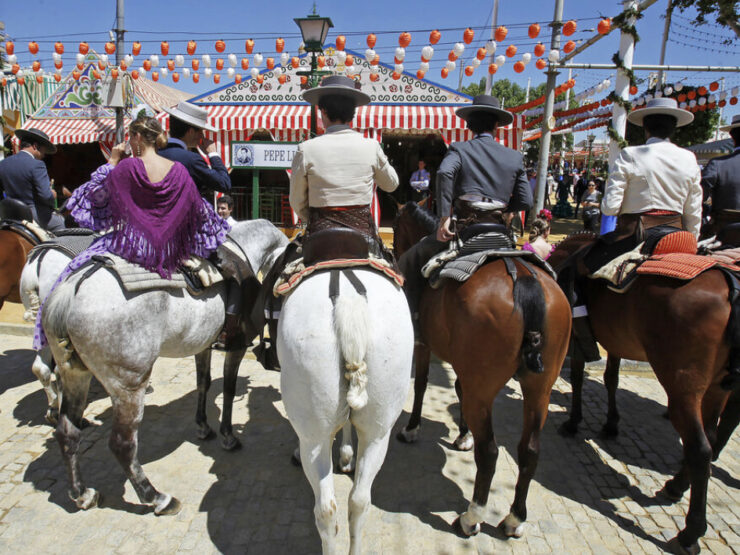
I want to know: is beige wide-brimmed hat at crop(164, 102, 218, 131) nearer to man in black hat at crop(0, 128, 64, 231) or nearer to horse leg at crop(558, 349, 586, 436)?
man in black hat at crop(0, 128, 64, 231)

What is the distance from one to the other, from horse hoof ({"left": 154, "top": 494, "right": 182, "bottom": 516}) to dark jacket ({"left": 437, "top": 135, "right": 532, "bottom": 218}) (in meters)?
2.81

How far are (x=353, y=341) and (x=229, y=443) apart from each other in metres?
2.49

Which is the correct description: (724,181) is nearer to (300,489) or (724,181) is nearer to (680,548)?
(680,548)

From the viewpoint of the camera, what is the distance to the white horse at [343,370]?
2.23 m

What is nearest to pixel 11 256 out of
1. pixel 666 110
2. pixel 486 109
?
pixel 486 109

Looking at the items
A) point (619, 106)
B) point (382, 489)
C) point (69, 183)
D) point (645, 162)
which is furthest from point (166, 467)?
point (69, 183)

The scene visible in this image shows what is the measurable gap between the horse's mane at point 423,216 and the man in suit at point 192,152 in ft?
5.94

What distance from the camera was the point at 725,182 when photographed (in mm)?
4172

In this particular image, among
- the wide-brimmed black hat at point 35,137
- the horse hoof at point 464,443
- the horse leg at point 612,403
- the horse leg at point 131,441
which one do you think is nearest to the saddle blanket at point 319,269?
the horse leg at point 131,441

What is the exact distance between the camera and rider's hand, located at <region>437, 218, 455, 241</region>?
3.51 meters

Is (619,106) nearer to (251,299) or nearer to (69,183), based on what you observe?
(251,299)

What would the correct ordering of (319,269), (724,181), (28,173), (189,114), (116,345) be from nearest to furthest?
(319,269) → (116,345) → (189,114) → (724,181) → (28,173)

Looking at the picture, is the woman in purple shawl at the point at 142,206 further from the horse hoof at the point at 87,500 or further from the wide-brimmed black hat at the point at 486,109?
the wide-brimmed black hat at the point at 486,109

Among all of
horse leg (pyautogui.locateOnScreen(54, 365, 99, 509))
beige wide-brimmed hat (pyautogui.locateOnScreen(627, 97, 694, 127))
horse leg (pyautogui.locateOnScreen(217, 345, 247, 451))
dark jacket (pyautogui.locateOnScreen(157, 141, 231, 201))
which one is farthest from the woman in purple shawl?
beige wide-brimmed hat (pyautogui.locateOnScreen(627, 97, 694, 127))
